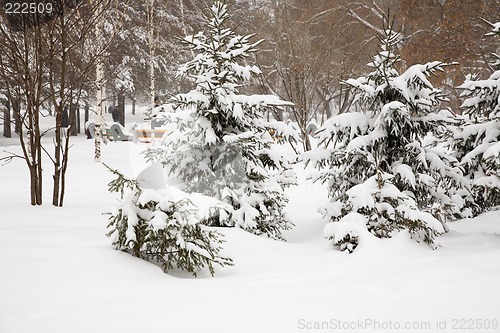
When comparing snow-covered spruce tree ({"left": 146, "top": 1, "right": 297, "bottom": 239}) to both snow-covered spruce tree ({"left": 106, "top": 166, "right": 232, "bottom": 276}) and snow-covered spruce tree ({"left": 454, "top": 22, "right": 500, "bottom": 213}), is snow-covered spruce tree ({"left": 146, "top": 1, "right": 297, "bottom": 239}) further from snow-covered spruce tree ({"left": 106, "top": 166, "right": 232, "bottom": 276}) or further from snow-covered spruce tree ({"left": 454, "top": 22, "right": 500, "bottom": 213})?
snow-covered spruce tree ({"left": 454, "top": 22, "right": 500, "bottom": 213})

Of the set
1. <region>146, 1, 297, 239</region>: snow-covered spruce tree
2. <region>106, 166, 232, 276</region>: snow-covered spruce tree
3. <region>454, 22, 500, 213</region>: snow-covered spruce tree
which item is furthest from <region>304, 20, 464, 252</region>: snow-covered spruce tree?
<region>106, 166, 232, 276</region>: snow-covered spruce tree

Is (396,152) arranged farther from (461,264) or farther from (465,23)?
(465,23)

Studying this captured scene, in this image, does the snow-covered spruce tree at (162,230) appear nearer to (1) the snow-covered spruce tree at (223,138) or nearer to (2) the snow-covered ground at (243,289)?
(2) the snow-covered ground at (243,289)

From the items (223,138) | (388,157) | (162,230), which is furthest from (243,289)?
(388,157)

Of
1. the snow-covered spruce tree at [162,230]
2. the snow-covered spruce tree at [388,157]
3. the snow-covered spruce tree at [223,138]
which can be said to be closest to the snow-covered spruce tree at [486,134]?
the snow-covered spruce tree at [388,157]

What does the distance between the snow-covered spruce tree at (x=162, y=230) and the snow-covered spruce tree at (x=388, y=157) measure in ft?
7.17

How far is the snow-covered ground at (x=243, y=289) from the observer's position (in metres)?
3.22

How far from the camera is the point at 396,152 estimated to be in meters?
7.04

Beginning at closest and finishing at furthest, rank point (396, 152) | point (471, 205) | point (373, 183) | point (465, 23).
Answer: point (373, 183) < point (396, 152) < point (471, 205) < point (465, 23)

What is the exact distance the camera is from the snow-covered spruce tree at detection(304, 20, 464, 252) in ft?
20.2

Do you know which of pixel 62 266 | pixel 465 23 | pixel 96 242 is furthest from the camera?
pixel 465 23

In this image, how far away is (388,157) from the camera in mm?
7051

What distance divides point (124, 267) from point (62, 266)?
548mm

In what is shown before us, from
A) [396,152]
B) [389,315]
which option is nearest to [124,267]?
[389,315]
